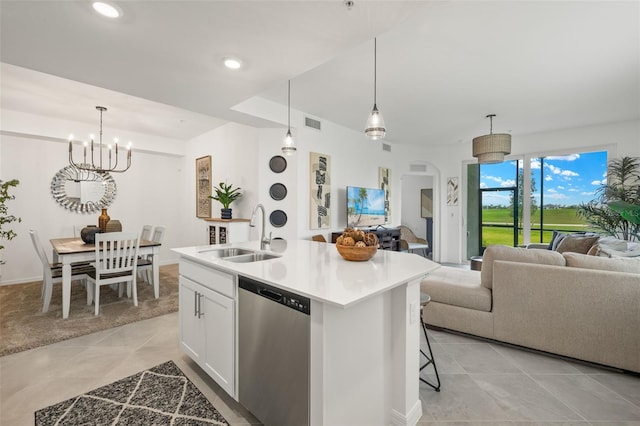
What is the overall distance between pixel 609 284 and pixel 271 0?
314 centimetres

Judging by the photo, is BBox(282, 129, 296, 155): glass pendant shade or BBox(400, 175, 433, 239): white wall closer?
BBox(282, 129, 296, 155): glass pendant shade

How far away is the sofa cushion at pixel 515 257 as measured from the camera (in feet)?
8.07

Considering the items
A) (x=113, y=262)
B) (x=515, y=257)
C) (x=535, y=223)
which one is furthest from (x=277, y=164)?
(x=535, y=223)

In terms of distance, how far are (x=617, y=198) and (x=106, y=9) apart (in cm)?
676

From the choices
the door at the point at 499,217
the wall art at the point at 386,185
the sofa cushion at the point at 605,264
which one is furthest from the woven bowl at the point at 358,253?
the door at the point at 499,217

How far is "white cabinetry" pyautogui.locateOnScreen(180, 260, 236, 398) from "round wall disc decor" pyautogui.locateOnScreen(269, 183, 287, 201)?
2160 mm

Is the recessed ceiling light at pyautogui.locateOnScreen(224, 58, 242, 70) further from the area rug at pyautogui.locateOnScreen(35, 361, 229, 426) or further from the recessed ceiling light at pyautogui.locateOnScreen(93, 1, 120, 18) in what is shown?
the area rug at pyautogui.locateOnScreen(35, 361, 229, 426)

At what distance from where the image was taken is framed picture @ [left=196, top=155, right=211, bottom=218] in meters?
5.37

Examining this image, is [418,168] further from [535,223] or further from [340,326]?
[340,326]

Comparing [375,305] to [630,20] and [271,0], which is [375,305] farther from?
[630,20]

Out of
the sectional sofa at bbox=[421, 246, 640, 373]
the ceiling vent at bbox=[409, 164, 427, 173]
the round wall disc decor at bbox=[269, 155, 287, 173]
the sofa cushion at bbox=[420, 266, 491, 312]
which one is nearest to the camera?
the sectional sofa at bbox=[421, 246, 640, 373]

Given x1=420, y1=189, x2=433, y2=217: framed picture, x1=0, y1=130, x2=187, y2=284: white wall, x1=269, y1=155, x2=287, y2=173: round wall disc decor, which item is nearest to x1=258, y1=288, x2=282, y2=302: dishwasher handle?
x1=269, y1=155, x2=287, y2=173: round wall disc decor

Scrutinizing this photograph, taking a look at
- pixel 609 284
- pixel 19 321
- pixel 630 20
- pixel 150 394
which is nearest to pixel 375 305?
pixel 150 394

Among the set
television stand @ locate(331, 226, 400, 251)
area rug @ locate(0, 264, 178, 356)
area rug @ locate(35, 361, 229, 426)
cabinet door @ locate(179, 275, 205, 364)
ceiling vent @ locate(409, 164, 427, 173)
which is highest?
ceiling vent @ locate(409, 164, 427, 173)
